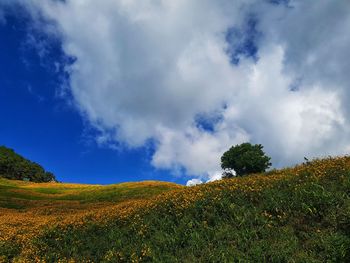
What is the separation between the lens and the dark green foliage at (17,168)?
154012mm

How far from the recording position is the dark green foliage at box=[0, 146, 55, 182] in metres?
154

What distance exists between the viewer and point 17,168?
157 metres

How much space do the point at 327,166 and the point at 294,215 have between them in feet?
19.2

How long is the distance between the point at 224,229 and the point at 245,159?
273 feet

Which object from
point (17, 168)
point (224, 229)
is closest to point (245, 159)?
point (224, 229)

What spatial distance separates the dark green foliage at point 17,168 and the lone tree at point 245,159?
93.2 metres

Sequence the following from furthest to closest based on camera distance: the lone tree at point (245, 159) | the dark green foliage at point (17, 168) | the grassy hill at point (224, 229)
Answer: the dark green foliage at point (17, 168), the lone tree at point (245, 159), the grassy hill at point (224, 229)

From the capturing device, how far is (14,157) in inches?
6348

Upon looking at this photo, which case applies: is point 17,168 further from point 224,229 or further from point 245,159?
point 224,229

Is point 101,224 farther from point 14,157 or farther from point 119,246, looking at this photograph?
point 14,157

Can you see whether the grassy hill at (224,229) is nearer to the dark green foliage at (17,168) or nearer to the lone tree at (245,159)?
the lone tree at (245,159)

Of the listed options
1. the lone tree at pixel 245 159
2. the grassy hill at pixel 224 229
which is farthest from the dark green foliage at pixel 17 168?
the grassy hill at pixel 224 229

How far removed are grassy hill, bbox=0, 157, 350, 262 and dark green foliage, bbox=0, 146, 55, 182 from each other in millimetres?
140209

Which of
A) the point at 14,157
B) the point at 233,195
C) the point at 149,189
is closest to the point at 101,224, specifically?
the point at 233,195
